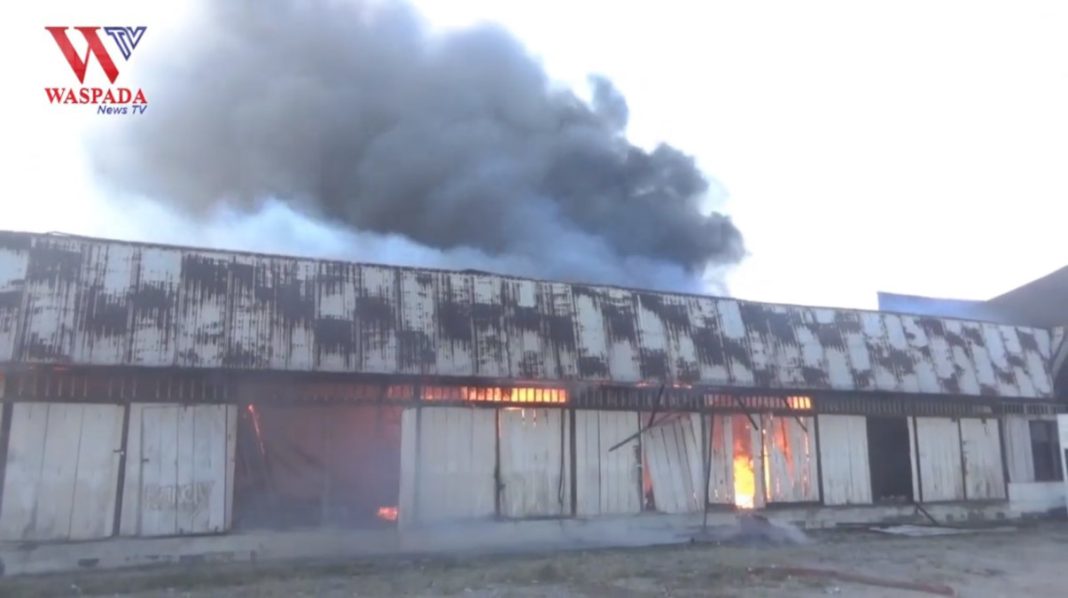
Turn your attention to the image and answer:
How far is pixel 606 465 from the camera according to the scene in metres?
16.2

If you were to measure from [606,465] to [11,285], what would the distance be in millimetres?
11230

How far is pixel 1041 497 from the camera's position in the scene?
20641 millimetres

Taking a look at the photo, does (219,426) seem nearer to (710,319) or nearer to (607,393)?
(607,393)

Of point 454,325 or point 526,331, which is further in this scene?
point 526,331

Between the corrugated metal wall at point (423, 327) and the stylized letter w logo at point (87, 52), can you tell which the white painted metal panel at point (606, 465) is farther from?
the stylized letter w logo at point (87, 52)

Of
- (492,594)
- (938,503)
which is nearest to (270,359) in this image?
(492,594)

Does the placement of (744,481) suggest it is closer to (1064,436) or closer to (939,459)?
(939,459)

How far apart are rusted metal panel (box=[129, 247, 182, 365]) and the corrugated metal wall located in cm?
2

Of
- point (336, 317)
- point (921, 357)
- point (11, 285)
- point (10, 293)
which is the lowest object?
point (921, 357)

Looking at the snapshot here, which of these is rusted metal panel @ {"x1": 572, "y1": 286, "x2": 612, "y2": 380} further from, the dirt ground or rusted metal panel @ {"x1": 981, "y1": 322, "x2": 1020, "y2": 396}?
rusted metal panel @ {"x1": 981, "y1": 322, "x2": 1020, "y2": 396}

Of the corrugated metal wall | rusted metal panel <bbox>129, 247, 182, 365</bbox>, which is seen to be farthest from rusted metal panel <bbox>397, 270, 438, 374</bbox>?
rusted metal panel <bbox>129, 247, 182, 365</bbox>

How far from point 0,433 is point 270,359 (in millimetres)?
4209

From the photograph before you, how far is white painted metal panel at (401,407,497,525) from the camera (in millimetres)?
14844

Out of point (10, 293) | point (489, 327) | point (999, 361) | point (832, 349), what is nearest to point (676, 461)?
point (489, 327)
